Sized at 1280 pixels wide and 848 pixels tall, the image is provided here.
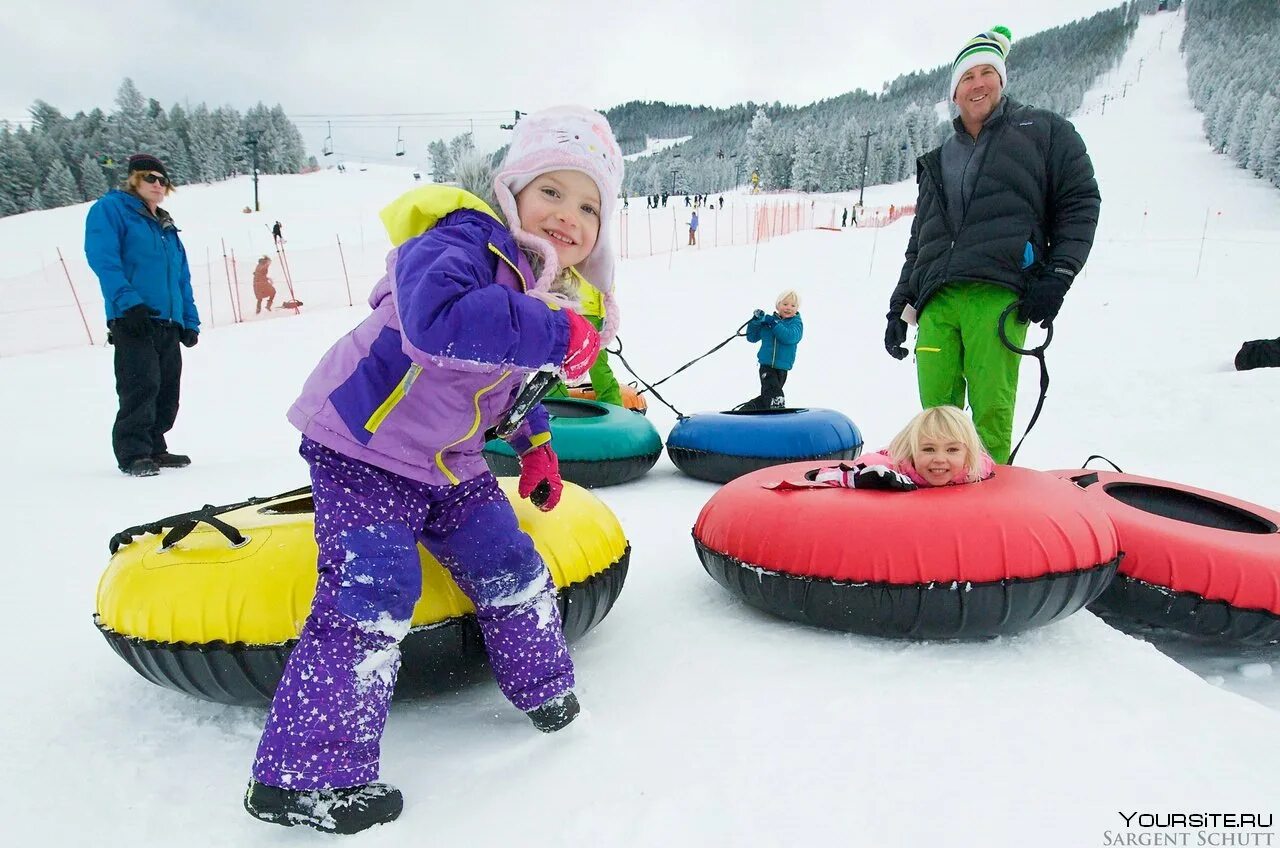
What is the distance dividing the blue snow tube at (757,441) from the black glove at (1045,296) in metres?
1.47

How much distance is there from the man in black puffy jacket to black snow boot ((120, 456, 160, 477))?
428 centimetres

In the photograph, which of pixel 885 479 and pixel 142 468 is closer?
pixel 885 479

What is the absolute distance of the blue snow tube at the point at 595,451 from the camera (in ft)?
13.4

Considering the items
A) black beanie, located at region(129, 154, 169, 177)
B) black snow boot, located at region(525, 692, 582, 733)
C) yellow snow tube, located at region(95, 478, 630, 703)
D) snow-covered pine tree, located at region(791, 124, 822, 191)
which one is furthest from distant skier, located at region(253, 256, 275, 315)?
snow-covered pine tree, located at region(791, 124, 822, 191)

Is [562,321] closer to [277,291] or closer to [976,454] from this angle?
[976,454]

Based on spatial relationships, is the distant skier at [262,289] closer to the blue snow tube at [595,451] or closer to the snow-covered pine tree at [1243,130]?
the blue snow tube at [595,451]

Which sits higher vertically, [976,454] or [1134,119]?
[1134,119]

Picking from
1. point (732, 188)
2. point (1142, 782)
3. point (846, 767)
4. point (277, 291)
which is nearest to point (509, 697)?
point (846, 767)

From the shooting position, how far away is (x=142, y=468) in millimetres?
4234

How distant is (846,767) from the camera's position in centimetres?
147

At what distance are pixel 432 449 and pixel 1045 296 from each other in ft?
7.59

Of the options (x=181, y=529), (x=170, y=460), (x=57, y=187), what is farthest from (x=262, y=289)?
(x=57, y=187)

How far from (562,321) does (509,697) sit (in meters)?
0.88

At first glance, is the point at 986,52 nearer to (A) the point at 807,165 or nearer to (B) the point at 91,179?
(B) the point at 91,179
